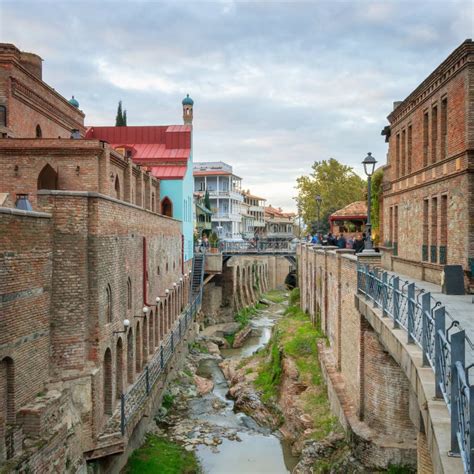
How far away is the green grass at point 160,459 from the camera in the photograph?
15.9m

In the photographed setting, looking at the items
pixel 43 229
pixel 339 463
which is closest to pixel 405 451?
pixel 339 463

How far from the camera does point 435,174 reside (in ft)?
60.6

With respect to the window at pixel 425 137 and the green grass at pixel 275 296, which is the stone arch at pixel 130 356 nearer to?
the window at pixel 425 137

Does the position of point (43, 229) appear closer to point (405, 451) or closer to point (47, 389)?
point (47, 389)

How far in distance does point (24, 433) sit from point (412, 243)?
51.7ft

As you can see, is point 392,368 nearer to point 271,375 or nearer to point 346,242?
point 271,375

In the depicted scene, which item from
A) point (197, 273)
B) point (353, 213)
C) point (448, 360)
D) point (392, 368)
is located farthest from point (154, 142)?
point (448, 360)

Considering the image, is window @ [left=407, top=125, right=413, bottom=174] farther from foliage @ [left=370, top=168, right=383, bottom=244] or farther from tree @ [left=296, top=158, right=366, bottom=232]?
tree @ [left=296, top=158, right=366, bottom=232]

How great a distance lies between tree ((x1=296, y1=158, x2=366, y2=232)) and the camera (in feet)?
190

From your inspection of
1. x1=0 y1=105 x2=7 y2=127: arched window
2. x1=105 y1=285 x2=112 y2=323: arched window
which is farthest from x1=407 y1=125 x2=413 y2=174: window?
x1=0 y1=105 x2=7 y2=127: arched window

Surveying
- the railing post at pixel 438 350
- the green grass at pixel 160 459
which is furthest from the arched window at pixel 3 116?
the railing post at pixel 438 350

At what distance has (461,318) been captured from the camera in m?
10.3

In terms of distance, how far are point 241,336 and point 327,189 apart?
24.4 m

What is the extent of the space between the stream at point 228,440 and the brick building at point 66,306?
2.93 m
